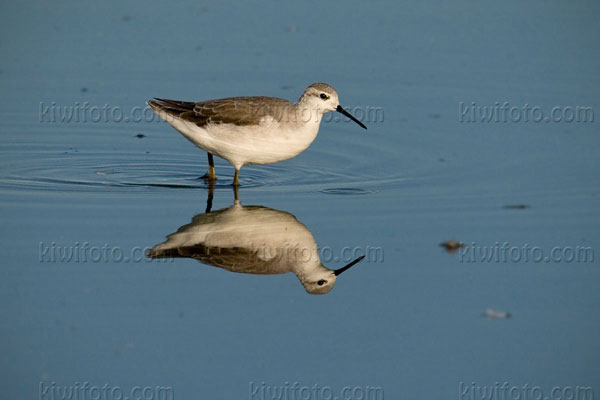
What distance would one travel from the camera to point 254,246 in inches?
419

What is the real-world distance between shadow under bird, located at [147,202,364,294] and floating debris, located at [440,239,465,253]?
3.28 ft

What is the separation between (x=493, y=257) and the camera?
10.7 m

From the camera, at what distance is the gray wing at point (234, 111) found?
1251 centimetres

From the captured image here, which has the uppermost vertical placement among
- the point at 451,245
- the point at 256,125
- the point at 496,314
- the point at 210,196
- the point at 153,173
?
the point at 256,125

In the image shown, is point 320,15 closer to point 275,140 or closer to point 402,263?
point 275,140

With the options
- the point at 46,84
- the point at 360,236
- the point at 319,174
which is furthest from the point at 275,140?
the point at 46,84
